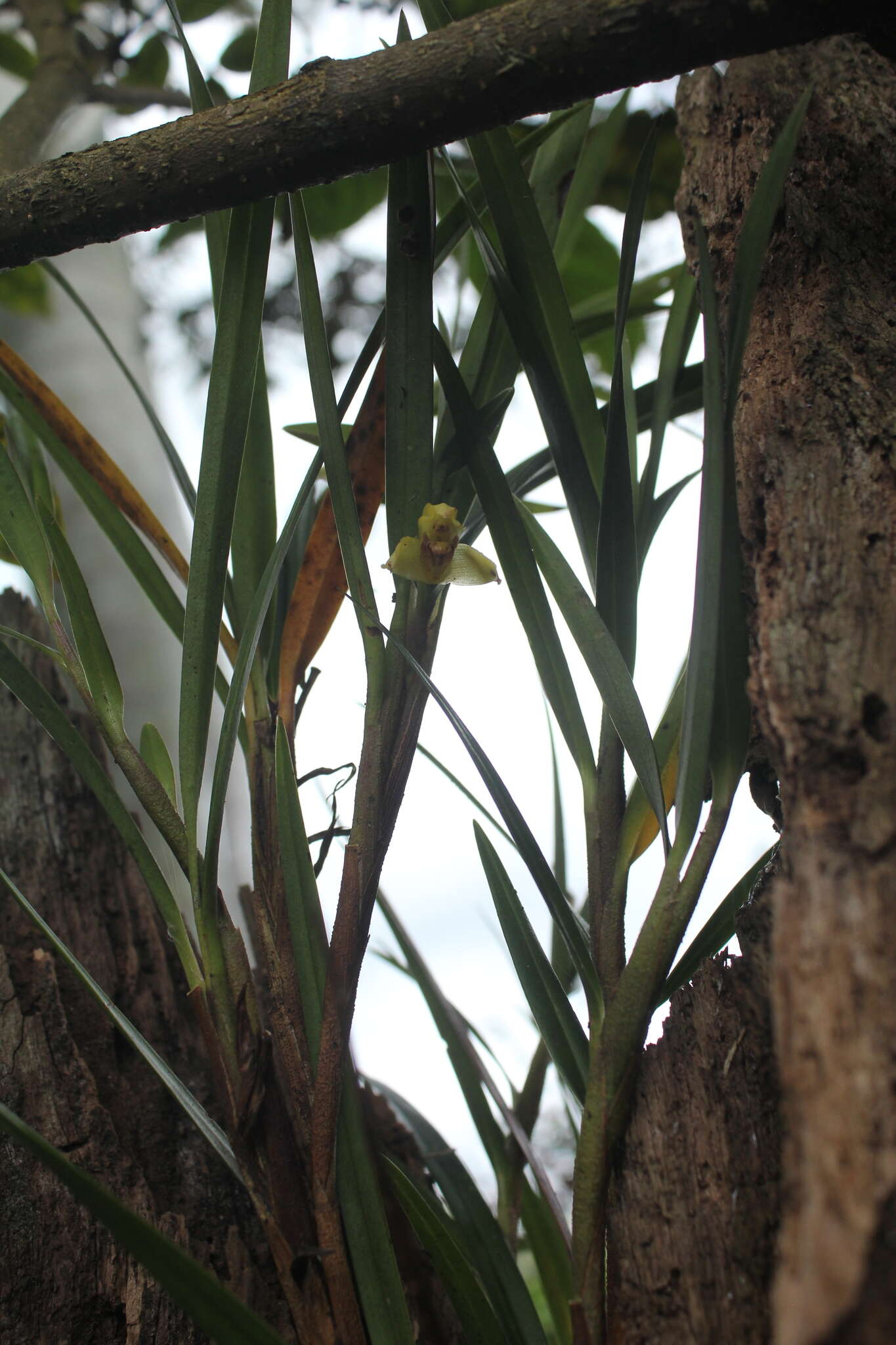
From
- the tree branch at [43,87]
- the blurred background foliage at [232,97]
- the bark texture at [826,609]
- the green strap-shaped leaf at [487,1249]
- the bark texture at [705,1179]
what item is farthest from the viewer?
the blurred background foliage at [232,97]

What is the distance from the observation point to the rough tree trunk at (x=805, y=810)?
0.72 feet

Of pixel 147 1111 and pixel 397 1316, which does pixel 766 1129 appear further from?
pixel 147 1111

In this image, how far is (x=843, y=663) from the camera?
0.30 meters

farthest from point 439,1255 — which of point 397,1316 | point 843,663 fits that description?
point 843,663

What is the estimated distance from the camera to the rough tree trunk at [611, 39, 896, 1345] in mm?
219

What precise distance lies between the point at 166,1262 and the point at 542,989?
21 centimetres

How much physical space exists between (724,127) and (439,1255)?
26.8 inches

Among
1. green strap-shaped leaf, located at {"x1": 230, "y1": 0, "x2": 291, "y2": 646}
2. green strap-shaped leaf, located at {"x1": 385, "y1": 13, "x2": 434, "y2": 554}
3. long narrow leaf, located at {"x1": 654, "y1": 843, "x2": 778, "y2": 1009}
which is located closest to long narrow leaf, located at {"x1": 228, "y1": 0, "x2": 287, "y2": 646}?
green strap-shaped leaf, located at {"x1": 230, "y1": 0, "x2": 291, "y2": 646}

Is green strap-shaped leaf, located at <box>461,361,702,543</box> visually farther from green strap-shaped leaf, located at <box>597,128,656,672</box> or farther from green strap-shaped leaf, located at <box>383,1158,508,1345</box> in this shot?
green strap-shaped leaf, located at <box>383,1158,508,1345</box>

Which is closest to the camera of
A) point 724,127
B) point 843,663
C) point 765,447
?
point 843,663

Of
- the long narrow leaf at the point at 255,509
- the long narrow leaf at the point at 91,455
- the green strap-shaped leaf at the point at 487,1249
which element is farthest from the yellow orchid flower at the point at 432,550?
the green strap-shaped leaf at the point at 487,1249

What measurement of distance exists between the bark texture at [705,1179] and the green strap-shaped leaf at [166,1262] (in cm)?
15

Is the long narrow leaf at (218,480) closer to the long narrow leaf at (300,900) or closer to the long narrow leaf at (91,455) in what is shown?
the long narrow leaf at (300,900)

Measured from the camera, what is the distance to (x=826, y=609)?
32 cm
